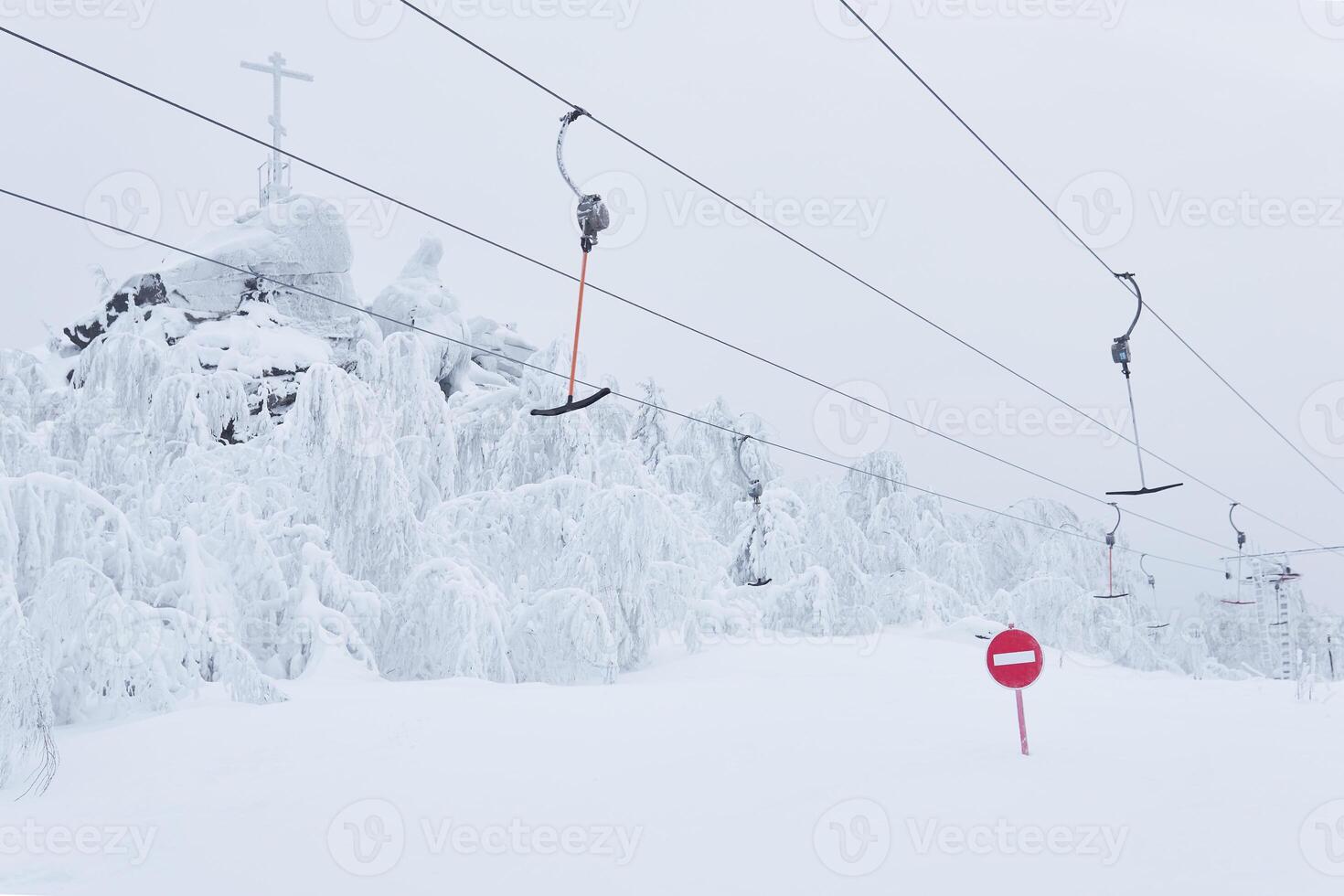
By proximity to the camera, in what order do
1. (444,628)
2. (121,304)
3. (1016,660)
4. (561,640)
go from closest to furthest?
(1016,660) < (444,628) < (561,640) < (121,304)

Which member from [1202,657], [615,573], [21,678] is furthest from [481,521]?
[1202,657]

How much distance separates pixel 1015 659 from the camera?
8242mm

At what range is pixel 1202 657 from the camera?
45344 mm

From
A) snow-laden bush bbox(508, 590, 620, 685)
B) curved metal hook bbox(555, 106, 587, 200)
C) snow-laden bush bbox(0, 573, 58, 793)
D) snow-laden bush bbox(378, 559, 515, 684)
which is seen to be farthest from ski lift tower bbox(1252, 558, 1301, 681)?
snow-laden bush bbox(0, 573, 58, 793)

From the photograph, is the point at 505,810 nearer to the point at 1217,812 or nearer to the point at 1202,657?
the point at 1217,812

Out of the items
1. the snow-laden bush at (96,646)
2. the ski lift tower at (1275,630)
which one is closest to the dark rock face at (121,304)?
the snow-laden bush at (96,646)

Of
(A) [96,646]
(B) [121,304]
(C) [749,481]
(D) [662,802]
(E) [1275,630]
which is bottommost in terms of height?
(D) [662,802]

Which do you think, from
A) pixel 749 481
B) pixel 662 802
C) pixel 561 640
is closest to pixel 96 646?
pixel 662 802

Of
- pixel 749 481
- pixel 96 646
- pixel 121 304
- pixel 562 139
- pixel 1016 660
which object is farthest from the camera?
pixel 121 304

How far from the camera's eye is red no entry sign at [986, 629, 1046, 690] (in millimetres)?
8148

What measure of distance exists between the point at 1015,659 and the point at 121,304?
137 feet

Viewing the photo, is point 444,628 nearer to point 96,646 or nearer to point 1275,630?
point 96,646

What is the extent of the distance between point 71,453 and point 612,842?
12959 millimetres

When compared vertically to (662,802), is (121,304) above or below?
above
